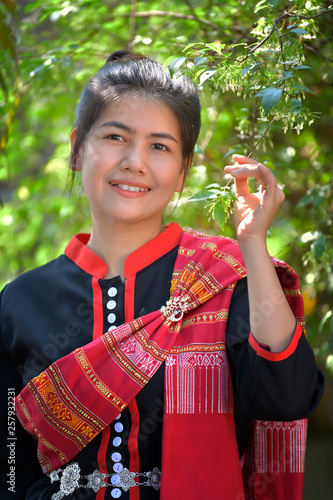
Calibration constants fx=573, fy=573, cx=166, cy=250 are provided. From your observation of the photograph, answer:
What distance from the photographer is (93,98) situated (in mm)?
1413

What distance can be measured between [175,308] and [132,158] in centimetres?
36

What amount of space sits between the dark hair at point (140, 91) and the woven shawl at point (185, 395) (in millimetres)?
336

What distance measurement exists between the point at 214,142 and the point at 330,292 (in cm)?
87

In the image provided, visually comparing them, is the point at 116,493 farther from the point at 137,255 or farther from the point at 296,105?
the point at 296,105

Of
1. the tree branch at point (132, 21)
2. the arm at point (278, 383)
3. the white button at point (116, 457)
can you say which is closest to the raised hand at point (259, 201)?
the arm at point (278, 383)

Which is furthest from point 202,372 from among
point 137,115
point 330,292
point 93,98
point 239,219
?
point 330,292

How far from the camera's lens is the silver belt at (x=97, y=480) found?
49.6 inches

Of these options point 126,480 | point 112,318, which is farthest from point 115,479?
point 112,318

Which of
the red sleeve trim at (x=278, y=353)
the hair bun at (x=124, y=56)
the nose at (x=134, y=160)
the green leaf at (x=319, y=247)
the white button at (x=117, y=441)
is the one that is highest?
the hair bun at (x=124, y=56)

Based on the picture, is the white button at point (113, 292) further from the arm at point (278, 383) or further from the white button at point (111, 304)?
the arm at point (278, 383)

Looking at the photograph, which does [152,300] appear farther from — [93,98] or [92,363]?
[93,98]

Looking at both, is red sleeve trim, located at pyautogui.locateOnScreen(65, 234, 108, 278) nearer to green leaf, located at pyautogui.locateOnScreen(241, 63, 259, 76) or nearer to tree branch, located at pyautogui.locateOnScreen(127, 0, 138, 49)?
green leaf, located at pyautogui.locateOnScreen(241, 63, 259, 76)

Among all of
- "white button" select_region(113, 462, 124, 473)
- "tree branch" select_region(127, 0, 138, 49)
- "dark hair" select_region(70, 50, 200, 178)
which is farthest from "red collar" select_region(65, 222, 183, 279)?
"tree branch" select_region(127, 0, 138, 49)

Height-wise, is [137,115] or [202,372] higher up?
[137,115]
